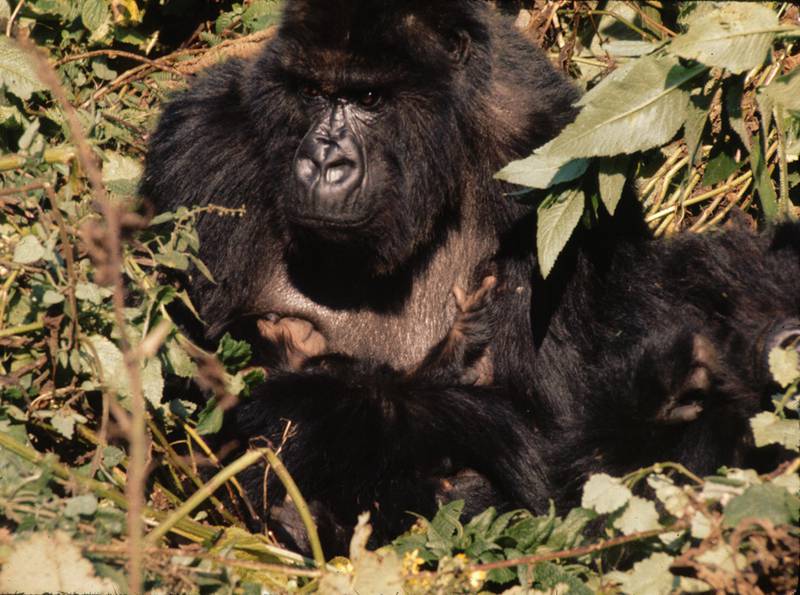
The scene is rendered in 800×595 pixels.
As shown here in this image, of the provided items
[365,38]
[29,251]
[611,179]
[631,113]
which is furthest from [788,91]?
[29,251]

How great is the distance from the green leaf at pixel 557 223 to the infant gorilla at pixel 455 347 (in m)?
0.82

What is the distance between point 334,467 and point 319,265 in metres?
1.00

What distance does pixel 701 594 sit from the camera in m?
3.12

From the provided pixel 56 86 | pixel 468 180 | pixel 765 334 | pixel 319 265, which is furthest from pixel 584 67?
pixel 56 86

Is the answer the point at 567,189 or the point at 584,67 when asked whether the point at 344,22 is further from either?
the point at 584,67

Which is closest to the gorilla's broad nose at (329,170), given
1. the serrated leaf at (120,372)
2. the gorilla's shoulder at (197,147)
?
the gorilla's shoulder at (197,147)

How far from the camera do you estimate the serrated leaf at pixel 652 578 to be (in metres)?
2.78

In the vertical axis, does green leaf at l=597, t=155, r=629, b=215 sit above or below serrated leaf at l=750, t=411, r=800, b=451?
above

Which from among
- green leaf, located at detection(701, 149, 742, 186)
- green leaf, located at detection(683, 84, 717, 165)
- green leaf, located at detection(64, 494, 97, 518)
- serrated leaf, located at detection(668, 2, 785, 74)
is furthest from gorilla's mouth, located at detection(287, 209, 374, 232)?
green leaf, located at detection(64, 494, 97, 518)

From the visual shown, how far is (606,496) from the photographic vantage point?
2865 millimetres

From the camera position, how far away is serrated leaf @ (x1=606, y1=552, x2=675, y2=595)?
2777 millimetres

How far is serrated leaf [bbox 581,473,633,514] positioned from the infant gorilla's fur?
0.94 meters

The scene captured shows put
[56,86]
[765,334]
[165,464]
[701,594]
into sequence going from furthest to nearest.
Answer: [165,464] < [765,334] < [701,594] < [56,86]

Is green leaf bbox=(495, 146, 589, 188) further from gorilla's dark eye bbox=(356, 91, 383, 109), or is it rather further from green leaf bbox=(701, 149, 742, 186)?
green leaf bbox=(701, 149, 742, 186)
